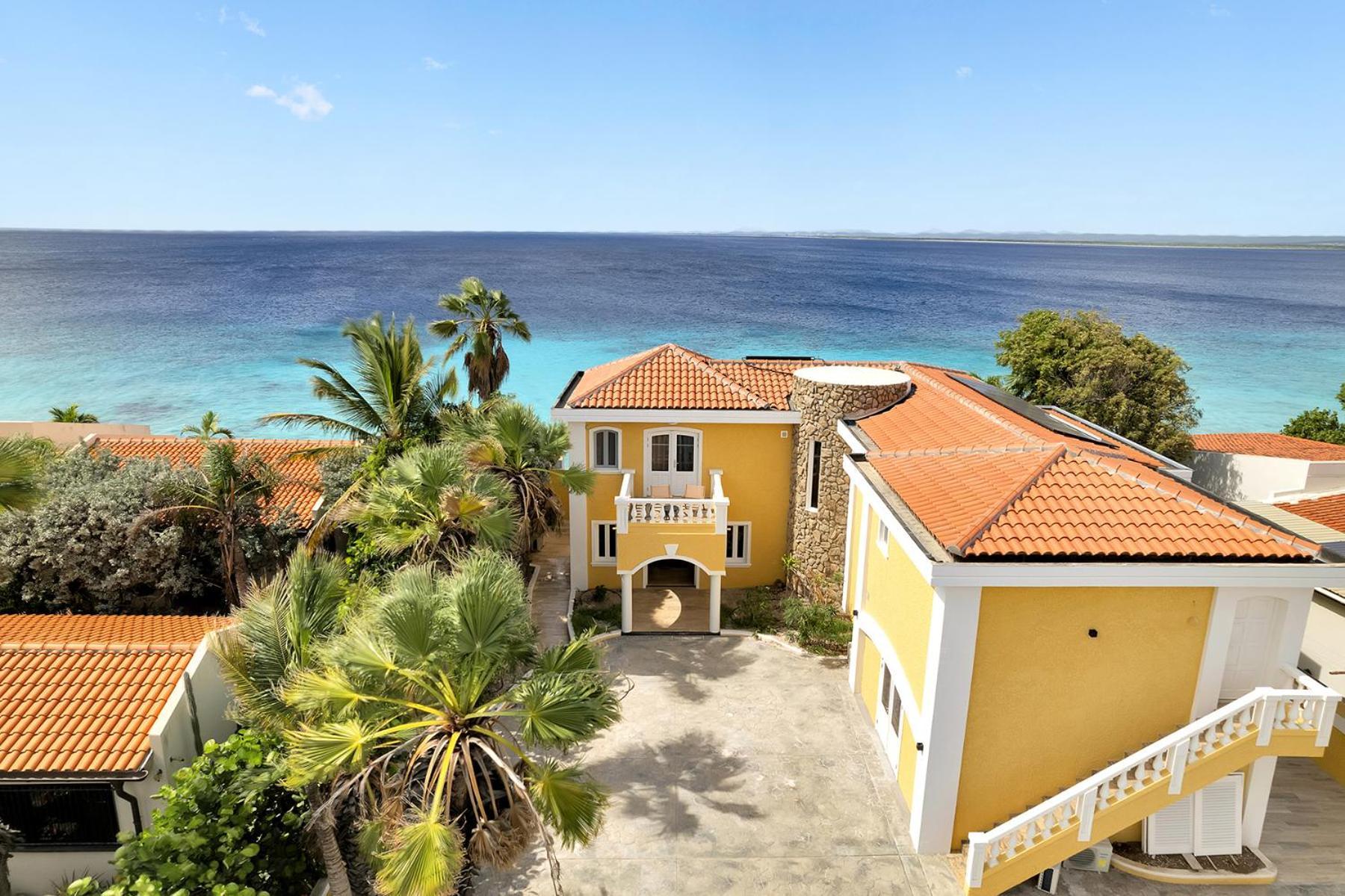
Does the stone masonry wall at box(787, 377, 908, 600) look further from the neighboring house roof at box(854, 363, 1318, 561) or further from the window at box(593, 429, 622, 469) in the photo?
the window at box(593, 429, 622, 469)

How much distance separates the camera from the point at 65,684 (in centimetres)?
1282

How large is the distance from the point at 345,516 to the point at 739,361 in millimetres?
12889

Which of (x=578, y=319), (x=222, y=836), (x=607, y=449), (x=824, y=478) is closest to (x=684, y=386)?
(x=607, y=449)

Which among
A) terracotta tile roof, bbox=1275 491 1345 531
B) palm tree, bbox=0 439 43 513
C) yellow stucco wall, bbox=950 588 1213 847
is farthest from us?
terracotta tile roof, bbox=1275 491 1345 531

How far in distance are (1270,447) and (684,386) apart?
25.4m

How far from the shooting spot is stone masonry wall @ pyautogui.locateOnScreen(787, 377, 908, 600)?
1998 cm

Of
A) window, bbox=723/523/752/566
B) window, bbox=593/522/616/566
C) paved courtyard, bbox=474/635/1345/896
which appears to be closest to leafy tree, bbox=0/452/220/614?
window, bbox=593/522/616/566

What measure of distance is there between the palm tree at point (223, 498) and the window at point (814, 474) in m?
14.2

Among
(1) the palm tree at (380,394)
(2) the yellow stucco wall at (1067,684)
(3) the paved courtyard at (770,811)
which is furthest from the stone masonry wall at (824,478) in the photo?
(1) the palm tree at (380,394)

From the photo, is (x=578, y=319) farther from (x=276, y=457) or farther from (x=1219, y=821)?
(x=1219, y=821)

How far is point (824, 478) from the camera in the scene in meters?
20.5

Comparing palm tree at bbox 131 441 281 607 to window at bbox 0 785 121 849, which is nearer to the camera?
window at bbox 0 785 121 849

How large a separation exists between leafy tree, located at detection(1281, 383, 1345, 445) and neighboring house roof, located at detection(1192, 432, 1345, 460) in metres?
1.31

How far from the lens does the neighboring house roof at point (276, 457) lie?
2342cm
